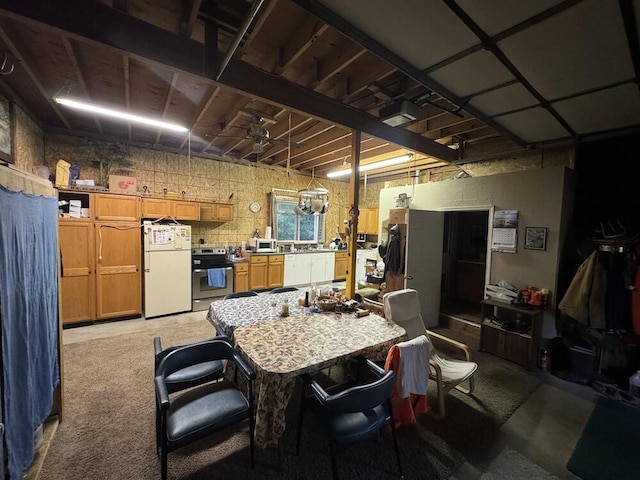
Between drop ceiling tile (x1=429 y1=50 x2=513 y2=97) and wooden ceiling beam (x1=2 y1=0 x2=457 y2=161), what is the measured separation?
118 cm

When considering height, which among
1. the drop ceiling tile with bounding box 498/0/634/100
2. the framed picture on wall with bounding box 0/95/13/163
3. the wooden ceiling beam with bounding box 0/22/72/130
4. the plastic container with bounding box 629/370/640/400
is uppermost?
the wooden ceiling beam with bounding box 0/22/72/130

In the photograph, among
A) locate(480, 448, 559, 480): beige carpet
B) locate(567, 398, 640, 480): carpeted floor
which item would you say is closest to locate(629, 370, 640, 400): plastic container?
locate(567, 398, 640, 480): carpeted floor

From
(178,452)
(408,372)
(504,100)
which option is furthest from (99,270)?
(504,100)

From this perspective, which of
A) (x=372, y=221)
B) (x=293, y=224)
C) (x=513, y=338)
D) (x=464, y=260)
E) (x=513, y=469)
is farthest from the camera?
(x=372, y=221)

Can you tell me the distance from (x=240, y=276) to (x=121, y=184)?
2656 mm

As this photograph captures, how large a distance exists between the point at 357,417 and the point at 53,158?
A: 586cm

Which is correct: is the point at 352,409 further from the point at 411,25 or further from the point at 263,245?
the point at 263,245

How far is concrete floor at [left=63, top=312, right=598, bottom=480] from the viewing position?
1896 mm

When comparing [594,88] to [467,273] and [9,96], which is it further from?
[9,96]

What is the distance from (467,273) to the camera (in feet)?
17.1

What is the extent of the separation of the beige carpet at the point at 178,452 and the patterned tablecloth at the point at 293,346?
0.43 m

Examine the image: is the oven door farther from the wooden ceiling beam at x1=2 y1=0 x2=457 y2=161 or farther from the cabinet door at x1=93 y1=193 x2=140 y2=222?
the wooden ceiling beam at x1=2 y1=0 x2=457 y2=161

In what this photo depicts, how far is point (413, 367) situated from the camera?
1.88 metres

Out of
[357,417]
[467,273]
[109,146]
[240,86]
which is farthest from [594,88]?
[109,146]
